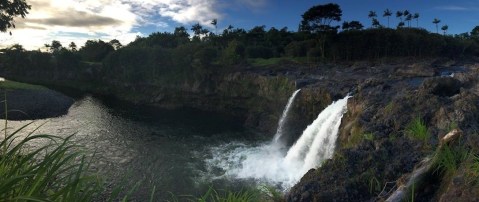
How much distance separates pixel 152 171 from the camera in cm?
2989

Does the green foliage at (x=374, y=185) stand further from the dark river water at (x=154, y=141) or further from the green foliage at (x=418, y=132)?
the dark river water at (x=154, y=141)

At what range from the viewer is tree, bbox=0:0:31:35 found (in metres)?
31.2

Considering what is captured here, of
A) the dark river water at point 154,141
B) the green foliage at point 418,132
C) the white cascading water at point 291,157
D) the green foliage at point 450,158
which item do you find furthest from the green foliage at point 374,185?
the white cascading water at point 291,157

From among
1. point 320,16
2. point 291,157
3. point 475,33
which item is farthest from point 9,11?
point 475,33

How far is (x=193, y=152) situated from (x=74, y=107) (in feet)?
130

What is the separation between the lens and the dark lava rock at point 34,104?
5512 cm

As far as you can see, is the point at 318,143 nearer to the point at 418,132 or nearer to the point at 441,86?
the point at 441,86

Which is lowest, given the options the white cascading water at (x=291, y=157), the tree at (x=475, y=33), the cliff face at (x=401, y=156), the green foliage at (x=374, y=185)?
the white cascading water at (x=291, y=157)

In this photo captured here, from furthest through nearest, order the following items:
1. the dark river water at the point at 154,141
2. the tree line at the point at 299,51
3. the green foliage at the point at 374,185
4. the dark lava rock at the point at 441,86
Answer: the tree line at the point at 299,51
the dark river water at the point at 154,141
the dark lava rock at the point at 441,86
the green foliage at the point at 374,185

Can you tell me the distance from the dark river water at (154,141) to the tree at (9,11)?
12753mm

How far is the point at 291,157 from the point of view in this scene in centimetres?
3059

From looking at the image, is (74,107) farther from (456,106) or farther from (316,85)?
(456,106)

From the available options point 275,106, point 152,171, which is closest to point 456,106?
point 152,171

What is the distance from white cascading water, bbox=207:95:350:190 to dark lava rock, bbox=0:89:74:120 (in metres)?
35.0
